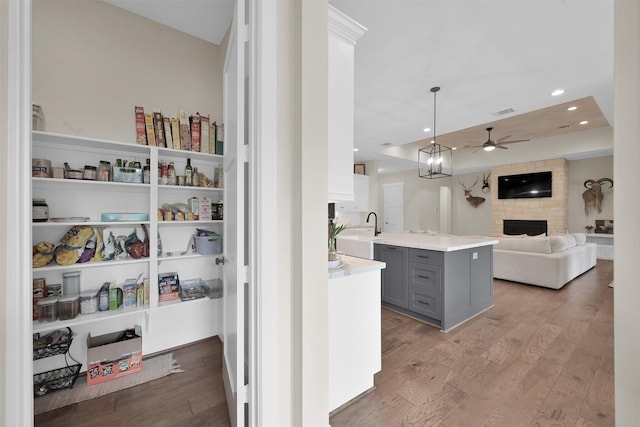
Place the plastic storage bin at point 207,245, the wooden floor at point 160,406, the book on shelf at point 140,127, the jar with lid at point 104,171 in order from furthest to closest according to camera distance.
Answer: the plastic storage bin at point 207,245 → the book on shelf at point 140,127 → the jar with lid at point 104,171 → the wooden floor at point 160,406

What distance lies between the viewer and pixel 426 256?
2768 mm

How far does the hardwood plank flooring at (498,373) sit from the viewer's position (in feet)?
4.97

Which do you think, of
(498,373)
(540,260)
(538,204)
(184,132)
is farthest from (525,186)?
(184,132)

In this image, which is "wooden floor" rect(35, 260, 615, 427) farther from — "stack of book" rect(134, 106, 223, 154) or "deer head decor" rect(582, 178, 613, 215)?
"deer head decor" rect(582, 178, 613, 215)

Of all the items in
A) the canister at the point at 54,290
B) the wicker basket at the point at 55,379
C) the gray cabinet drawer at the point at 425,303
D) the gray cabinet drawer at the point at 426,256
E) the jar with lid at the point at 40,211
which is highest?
the jar with lid at the point at 40,211

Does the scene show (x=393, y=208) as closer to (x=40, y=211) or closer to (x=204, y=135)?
(x=204, y=135)

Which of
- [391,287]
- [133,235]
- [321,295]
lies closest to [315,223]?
[321,295]

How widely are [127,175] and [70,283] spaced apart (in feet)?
2.78

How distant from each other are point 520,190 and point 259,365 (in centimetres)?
829

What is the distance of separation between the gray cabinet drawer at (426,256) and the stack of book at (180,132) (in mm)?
2277

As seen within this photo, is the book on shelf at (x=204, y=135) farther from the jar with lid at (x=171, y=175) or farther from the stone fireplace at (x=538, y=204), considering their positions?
the stone fireplace at (x=538, y=204)

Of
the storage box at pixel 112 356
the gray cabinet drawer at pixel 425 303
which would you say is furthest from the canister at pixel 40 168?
the gray cabinet drawer at pixel 425 303
